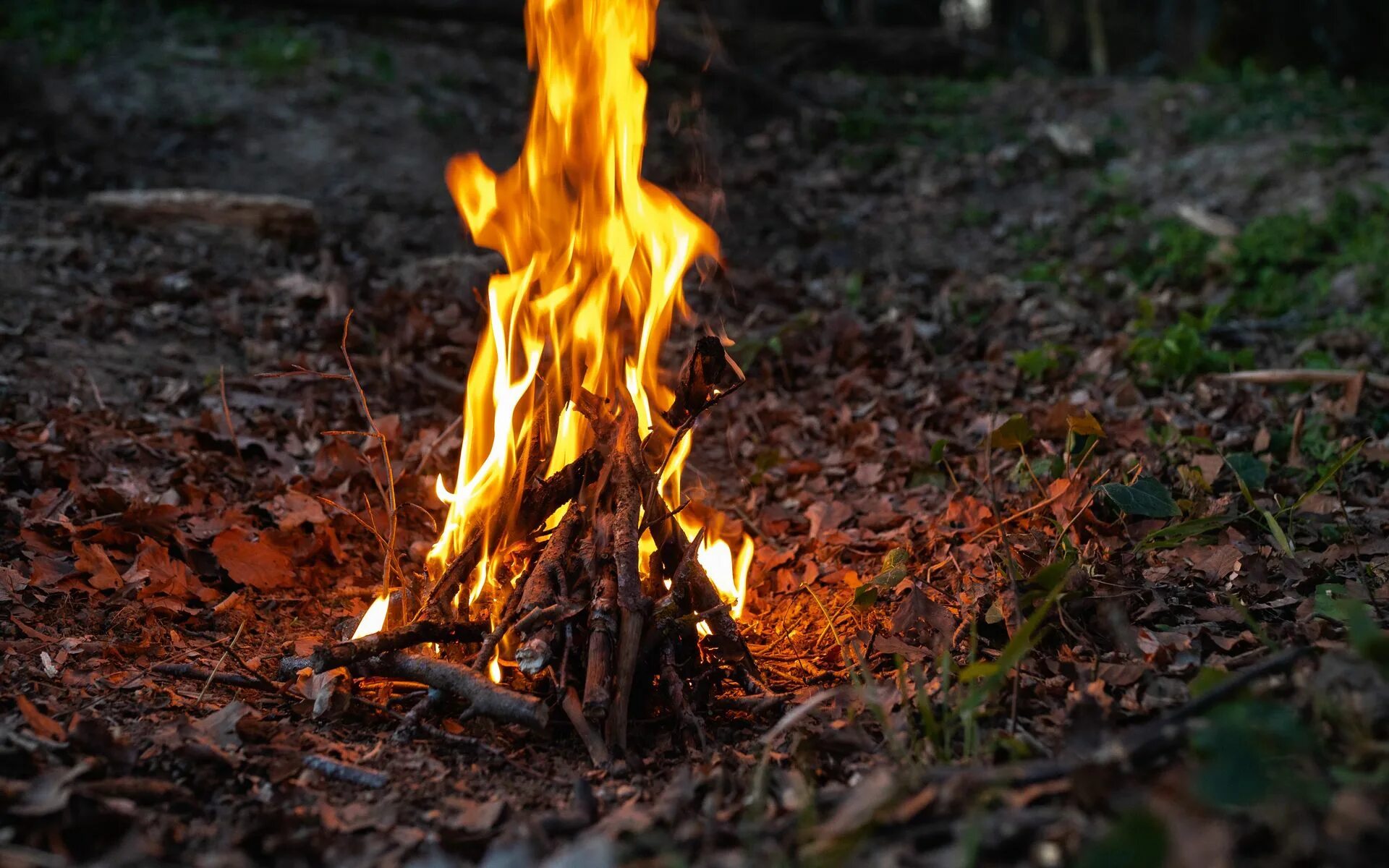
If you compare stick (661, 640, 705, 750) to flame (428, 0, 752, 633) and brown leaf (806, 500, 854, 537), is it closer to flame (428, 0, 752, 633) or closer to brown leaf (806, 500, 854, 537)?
flame (428, 0, 752, 633)

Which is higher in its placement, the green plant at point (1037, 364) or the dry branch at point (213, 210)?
the dry branch at point (213, 210)

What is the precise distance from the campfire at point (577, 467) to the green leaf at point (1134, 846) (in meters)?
1.30

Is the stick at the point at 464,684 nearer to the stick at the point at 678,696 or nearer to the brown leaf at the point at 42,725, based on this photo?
the stick at the point at 678,696

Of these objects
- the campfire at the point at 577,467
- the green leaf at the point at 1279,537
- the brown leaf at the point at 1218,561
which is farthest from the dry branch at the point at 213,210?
the green leaf at the point at 1279,537

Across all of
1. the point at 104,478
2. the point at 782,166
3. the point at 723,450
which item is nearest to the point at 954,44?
the point at 782,166

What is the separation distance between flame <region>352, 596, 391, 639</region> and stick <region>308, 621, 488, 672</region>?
0.28m

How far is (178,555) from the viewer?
353 centimetres

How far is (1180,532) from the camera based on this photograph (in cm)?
330

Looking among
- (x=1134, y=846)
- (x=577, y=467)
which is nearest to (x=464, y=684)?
(x=577, y=467)

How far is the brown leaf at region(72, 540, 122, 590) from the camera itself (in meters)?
3.22

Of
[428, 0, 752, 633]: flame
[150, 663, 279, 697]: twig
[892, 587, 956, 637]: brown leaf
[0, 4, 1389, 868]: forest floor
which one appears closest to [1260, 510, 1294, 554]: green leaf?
[0, 4, 1389, 868]: forest floor

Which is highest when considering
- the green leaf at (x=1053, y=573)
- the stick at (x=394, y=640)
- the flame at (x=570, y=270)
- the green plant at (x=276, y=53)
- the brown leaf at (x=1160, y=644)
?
the green plant at (x=276, y=53)

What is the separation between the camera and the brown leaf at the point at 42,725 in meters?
2.27

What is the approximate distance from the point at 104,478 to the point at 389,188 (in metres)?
4.92
